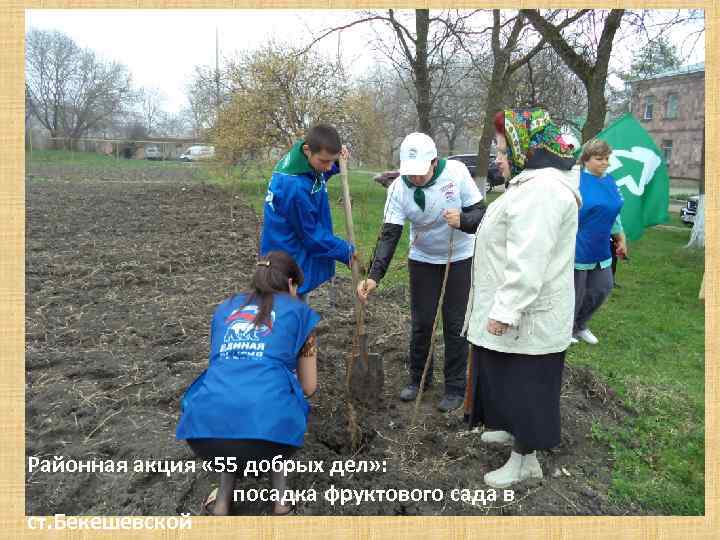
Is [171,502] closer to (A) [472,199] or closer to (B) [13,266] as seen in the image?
(B) [13,266]

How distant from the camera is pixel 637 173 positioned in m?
6.05

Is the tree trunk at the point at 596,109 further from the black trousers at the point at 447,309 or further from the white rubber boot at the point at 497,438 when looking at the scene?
the white rubber boot at the point at 497,438

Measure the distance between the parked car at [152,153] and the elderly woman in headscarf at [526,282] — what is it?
41.7 meters

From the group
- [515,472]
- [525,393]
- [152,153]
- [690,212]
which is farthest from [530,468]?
[152,153]

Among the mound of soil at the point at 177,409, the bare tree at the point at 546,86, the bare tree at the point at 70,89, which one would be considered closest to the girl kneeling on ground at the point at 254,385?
the mound of soil at the point at 177,409

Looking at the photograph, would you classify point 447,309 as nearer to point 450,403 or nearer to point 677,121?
point 450,403

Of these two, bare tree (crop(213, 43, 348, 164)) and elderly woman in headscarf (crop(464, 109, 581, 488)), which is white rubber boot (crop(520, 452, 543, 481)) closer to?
elderly woman in headscarf (crop(464, 109, 581, 488))

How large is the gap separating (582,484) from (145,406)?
241 cm

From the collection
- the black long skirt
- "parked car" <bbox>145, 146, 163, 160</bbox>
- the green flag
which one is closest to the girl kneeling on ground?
the black long skirt

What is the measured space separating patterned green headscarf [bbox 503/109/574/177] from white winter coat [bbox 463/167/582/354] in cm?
8

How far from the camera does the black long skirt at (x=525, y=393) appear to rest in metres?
2.36

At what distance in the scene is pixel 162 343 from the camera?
4.29m

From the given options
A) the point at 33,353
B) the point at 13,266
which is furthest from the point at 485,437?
the point at 33,353

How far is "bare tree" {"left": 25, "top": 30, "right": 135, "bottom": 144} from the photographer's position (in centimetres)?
3100
